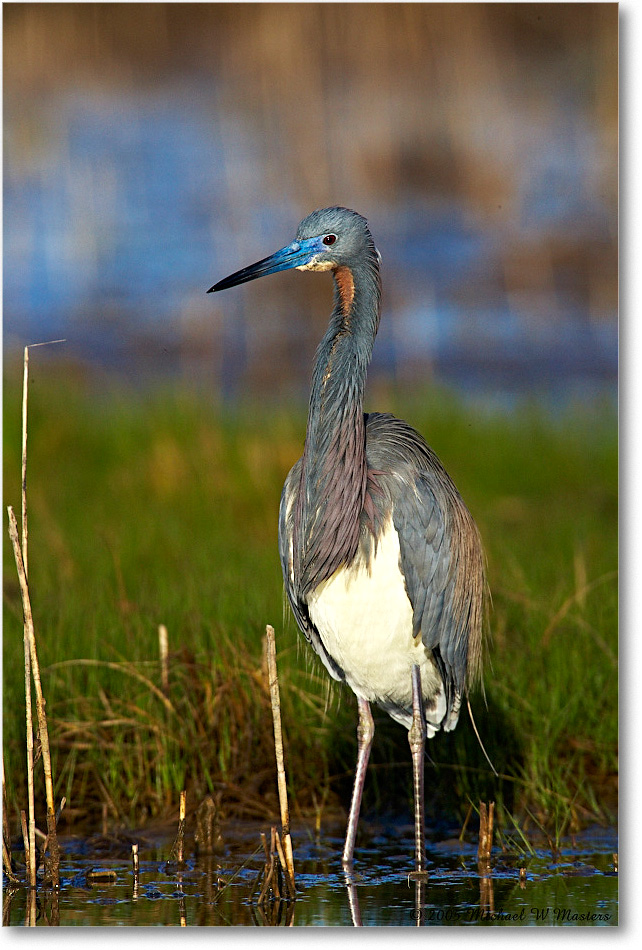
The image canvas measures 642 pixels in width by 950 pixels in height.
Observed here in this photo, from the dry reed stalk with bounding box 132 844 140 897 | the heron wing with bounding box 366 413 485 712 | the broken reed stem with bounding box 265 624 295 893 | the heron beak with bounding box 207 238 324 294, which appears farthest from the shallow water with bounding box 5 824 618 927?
the heron beak with bounding box 207 238 324 294

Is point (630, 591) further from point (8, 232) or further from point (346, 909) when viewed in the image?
point (8, 232)

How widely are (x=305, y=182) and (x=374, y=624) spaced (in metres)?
3.75

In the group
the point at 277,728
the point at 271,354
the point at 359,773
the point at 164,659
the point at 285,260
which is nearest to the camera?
the point at 277,728

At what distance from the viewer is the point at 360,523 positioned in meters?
3.66

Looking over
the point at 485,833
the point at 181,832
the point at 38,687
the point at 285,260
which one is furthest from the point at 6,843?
the point at 285,260

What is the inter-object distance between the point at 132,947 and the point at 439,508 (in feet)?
4.94

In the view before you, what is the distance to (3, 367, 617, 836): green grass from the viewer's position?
427cm

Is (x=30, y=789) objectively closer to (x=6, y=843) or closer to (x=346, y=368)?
(x=6, y=843)

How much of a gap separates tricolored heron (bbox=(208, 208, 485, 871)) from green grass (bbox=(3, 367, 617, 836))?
60 cm

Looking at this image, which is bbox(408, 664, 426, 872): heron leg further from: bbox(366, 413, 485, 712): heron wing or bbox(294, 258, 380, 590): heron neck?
bbox(294, 258, 380, 590): heron neck

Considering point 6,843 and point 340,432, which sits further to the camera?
point 6,843

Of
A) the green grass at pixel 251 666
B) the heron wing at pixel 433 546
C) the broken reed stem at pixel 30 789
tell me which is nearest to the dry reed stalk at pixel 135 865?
the broken reed stem at pixel 30 789

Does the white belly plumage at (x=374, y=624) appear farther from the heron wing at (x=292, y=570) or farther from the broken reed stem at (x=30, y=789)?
the broken reed stem at (x=30, y=789)

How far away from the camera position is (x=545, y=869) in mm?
3822
